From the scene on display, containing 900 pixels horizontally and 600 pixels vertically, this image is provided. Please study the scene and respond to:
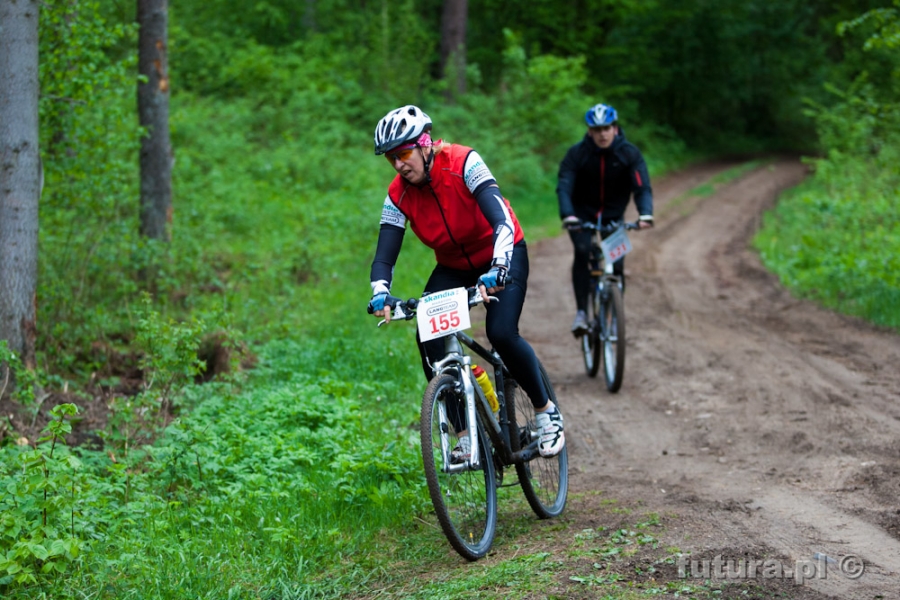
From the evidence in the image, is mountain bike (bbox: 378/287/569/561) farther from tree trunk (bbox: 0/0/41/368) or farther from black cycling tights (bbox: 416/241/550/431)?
tree trunk (bbox: 0/0/41/368)

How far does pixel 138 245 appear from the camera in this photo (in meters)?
10.1

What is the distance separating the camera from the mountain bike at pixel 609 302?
7863 millimetres

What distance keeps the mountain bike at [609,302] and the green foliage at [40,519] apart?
472cm

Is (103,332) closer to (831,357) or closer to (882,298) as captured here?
(831,357)

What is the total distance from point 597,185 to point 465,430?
4.36 meters

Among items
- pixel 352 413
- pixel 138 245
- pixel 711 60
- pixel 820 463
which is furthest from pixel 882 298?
pixel 711 60

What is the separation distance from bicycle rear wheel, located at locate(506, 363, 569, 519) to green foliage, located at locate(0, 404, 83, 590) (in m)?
2.25

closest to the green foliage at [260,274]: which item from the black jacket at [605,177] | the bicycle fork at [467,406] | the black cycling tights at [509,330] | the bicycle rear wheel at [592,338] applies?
the bicycle fork at [467,406]

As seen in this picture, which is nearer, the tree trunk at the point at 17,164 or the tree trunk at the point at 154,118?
the tree trunk at the point at 17,164

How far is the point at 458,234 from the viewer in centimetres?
486

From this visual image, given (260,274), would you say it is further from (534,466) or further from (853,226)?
(853,226)

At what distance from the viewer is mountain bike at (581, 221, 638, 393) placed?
7.86 m

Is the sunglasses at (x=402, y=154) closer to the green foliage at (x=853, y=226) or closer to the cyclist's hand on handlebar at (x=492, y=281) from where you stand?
the cyclist's hand on handlebar at (x=492, y=281)

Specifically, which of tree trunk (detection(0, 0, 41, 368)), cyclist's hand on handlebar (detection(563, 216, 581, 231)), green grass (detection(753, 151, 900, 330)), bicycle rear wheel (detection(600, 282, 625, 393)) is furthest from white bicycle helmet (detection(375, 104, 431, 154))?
green grass (detection(753, 151, 900, 330))
